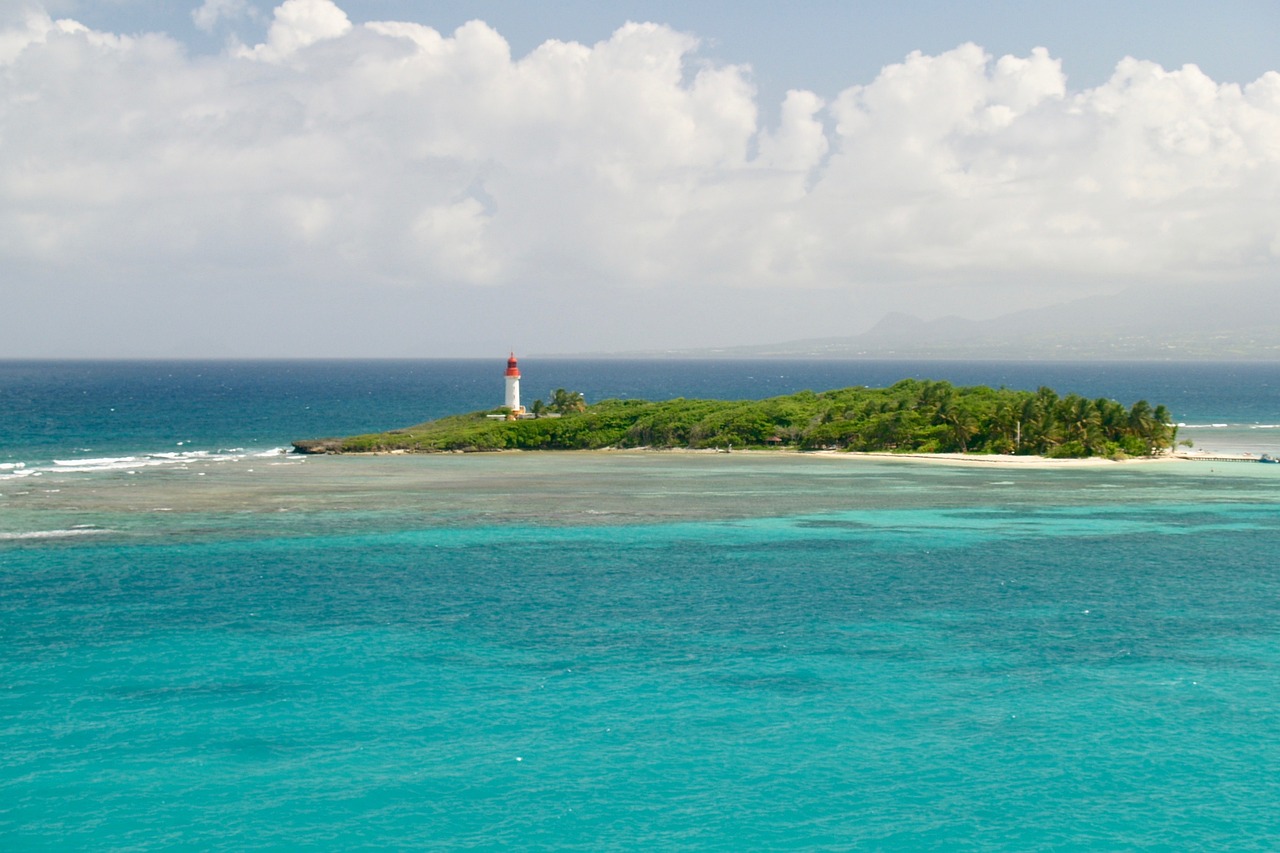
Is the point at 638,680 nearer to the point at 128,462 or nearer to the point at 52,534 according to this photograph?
the point at 52,534

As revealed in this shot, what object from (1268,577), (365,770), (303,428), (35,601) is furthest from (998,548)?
(303,428)

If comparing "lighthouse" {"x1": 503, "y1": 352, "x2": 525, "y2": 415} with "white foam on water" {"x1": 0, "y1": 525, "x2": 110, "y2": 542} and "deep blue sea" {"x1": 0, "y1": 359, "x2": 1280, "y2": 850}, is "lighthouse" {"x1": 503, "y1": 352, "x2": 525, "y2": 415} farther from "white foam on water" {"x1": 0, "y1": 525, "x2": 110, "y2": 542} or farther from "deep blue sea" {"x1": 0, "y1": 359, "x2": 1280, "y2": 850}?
"white foam on water" {"x1": 0, "y1": 525, "x2": 110, "y2": 542}

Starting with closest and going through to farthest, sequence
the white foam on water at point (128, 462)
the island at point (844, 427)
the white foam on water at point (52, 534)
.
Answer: the white foam on water at point (52, 534)
the white foam on water at point (128, 462)
the island at point (844, 427)

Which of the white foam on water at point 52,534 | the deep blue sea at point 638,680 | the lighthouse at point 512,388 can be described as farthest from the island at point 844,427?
the white foam on water at point 52,534

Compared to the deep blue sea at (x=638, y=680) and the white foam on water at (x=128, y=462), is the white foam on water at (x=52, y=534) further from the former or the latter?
the white foam on water at (x=128, y=462)

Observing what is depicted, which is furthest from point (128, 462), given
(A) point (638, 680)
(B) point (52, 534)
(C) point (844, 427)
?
(A) point (638, 680)

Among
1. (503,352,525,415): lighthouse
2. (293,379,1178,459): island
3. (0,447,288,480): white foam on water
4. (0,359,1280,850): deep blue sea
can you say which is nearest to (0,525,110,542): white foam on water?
(0,359,1280,850): deep blue sea
